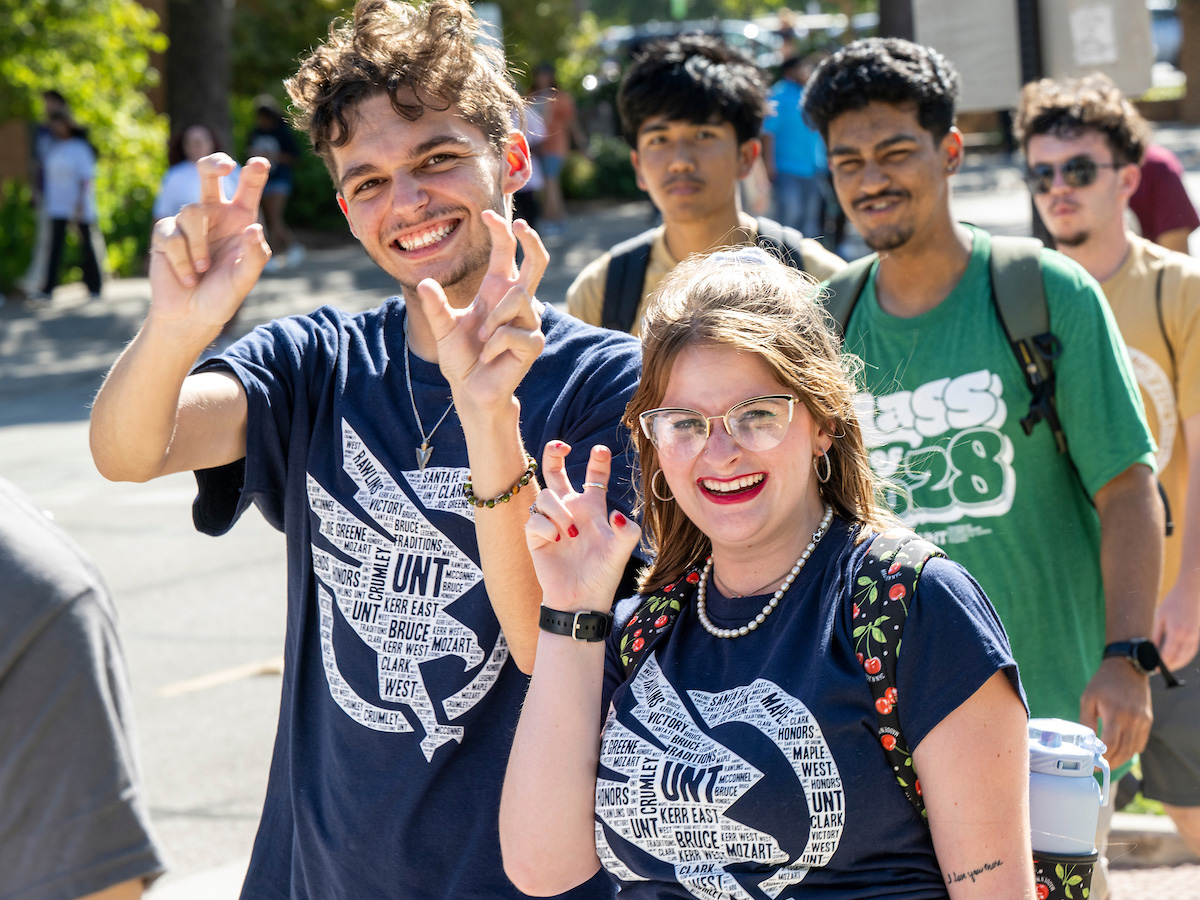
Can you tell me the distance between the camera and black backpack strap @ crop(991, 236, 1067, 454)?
312 centimetres

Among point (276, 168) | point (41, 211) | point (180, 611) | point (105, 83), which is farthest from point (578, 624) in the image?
point (105, 83)

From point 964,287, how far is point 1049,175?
4.08 feet

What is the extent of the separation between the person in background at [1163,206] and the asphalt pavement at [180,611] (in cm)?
254

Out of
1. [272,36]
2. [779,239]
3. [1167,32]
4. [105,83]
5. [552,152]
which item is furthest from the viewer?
[1167,32]

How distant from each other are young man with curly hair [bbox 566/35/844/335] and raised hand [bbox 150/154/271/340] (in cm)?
200

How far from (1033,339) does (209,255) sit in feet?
5.80

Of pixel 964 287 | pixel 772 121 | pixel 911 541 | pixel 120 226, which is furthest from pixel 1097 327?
pixel 120 226

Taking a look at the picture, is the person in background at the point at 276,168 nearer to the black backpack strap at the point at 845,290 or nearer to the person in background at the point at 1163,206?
the person in background at the point at 1163,206

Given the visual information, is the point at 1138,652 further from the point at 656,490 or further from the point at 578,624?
the point at 578,624

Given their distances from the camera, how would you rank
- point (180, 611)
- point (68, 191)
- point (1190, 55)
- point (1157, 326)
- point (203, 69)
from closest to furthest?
1. point (1157, 326)
2. point (180, 611)
3. point (68, 191)
4. point (203, 69)
5. point (1190, 55)

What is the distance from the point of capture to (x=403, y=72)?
246cm

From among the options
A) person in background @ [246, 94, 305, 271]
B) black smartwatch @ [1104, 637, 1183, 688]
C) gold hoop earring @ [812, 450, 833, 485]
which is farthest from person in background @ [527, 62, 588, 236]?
gold hoop earring @ [812, 450, 833, 485]

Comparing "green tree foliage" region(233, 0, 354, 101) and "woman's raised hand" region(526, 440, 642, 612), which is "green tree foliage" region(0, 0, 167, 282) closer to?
"green tree foliage" region(233, 0, 354, 101)

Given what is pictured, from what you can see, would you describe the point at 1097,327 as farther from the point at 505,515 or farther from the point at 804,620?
the point at 505,515
